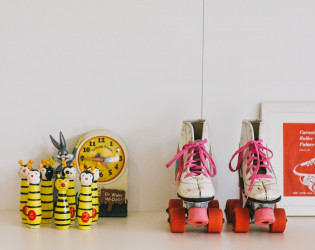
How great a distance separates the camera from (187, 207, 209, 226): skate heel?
121cm

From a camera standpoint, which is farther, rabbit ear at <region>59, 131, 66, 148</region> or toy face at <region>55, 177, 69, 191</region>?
rabbit ear at <region>59, 131, 66, 148</region>

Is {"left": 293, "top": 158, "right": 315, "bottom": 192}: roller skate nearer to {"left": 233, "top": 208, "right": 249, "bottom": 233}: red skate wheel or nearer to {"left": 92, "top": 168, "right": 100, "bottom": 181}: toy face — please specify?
{"left": 233, "top": 208, "right": 249, "bottom": 233}: red skate wheel

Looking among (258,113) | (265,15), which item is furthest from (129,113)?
(265,15)

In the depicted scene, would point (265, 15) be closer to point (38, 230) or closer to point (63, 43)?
point (63, 43)

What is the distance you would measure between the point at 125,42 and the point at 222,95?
30 centimetres

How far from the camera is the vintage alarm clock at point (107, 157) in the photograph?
1.45 m

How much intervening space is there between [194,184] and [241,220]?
0.14 meters

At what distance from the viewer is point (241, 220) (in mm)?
1258

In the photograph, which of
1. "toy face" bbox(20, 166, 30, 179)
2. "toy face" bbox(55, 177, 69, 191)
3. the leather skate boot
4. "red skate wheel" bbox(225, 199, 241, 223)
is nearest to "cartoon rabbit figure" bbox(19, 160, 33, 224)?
"toy face" bbox(20, 166, 30, 179)

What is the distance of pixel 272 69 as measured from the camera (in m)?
1.49

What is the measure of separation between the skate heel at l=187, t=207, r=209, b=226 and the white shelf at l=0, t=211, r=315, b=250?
0.04 m

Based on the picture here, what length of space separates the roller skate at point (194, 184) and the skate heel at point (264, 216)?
84 millimetres

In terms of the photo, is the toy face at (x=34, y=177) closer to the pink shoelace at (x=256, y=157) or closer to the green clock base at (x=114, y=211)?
the green clock base at (x=114, y=211)

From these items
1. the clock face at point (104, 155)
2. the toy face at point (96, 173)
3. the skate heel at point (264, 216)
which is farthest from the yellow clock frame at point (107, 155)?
the skate heel at point (264, 216)
